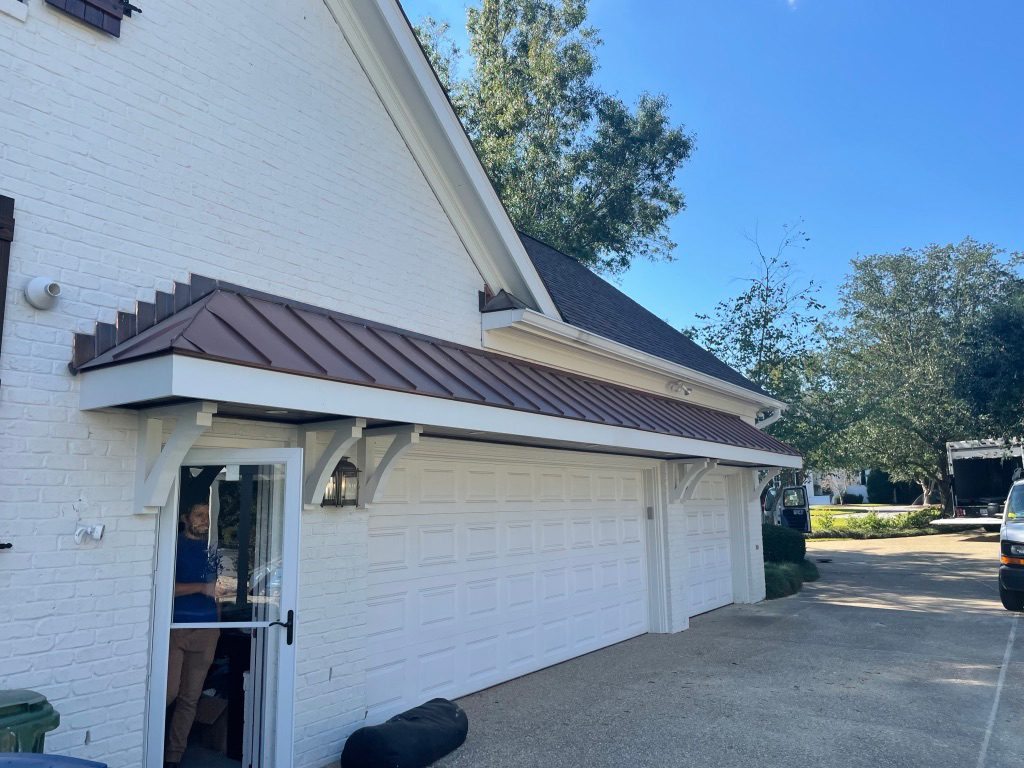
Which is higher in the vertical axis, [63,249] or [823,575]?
[63,249]

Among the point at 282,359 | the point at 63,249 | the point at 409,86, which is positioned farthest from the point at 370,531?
the point at 409,86

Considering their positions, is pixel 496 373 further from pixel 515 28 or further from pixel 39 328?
pixel 515 28

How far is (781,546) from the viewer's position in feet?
57.3

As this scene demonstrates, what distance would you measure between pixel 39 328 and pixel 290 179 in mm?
2274

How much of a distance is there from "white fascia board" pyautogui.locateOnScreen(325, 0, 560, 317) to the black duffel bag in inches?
169

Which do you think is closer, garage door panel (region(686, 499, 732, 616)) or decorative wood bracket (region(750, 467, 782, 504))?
garage door panel (region(686, 499, 732, 616))

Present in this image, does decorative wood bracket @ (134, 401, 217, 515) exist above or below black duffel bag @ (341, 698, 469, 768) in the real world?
above

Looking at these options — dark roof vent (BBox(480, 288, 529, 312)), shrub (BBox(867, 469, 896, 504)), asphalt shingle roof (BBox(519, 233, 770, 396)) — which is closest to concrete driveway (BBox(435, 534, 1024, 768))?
dark roof vent (BBox(480, 288, 529, 312))

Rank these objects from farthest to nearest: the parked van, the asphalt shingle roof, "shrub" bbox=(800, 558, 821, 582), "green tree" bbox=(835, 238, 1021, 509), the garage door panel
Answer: "green tree" bbox=(835, 238, 1021, 509) < "shrub" bbox=(800, 558, 821, 582) < the garage door panel < the parked van < the asphalt shingle roof

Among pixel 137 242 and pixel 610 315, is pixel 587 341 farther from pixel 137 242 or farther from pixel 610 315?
pixel 137 242

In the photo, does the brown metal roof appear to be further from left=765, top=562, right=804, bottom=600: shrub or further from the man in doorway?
left=765, top=562, right=804, bottom=600: shrub

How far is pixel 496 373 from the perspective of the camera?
22.9 ft

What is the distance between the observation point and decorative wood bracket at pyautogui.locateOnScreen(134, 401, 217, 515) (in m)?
4.20

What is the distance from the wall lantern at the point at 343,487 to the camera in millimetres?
5680
